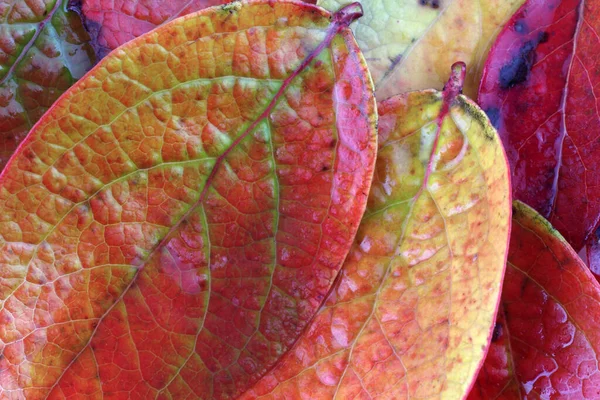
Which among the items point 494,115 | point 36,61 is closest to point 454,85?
point 494,115

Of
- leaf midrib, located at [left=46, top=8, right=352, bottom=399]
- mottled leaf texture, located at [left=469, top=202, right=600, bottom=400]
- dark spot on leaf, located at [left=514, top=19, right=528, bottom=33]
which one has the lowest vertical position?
mottled leaf texture, located at [left=469, top=202, right=600, bottom=400]

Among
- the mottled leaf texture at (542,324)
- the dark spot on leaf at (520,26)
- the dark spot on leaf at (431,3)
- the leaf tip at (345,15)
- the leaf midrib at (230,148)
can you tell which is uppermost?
the leaf tip at (345,15)

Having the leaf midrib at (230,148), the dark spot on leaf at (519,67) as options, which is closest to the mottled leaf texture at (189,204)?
the leaf midrib at (230,148)

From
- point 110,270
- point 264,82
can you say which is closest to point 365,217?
point 264,82

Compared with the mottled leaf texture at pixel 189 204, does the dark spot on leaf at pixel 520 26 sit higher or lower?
higher

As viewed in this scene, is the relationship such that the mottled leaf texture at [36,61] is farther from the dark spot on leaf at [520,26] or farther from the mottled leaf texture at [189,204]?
the dark spot on leaf at [520,26]

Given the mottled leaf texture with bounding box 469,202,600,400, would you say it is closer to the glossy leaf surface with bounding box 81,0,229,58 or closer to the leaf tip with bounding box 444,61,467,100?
the leaf tip with bounding box 444,61,467,100

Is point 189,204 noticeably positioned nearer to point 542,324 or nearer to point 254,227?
point 254,227

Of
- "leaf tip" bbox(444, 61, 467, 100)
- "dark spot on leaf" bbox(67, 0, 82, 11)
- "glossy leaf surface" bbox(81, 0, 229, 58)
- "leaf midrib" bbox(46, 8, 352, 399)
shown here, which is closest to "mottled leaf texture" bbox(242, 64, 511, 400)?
"leaf tip" bbox(444, 61, 467, 100)
